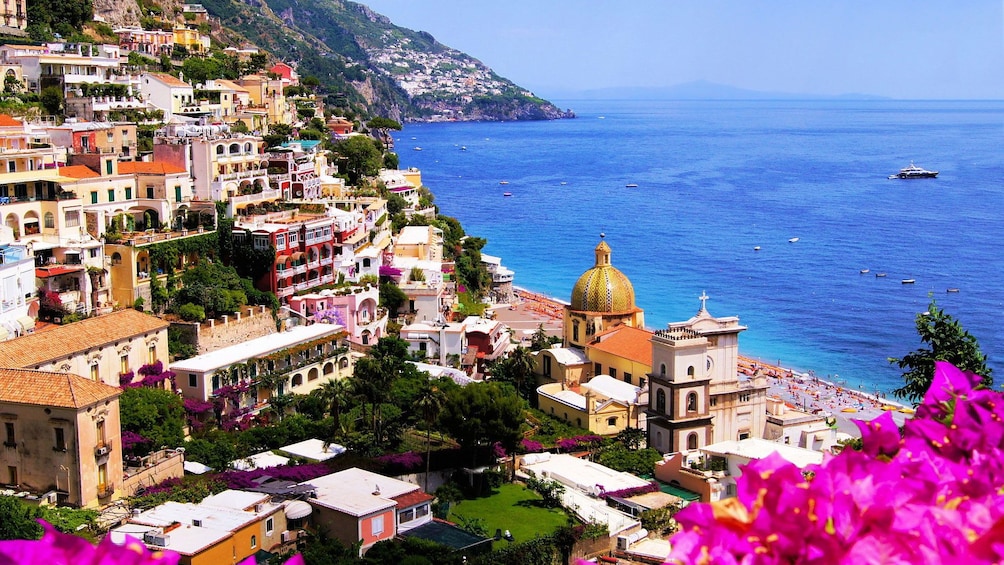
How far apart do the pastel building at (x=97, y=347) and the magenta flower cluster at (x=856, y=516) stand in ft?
83.1

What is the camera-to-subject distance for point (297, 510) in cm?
2506

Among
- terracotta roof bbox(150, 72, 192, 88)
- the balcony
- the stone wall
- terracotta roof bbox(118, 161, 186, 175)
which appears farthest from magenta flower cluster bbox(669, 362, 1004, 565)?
terracotta roof bbox(150, 72, 192, 88)

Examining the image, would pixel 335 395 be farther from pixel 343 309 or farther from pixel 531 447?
pixel 343 309

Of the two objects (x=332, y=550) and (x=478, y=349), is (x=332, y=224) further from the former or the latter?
(x=332, y=550)

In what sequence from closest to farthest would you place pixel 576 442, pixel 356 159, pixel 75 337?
1. pixel 75 337
2. pixel 576 442
3. pixel 356 159

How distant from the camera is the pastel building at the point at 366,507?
82.0ft

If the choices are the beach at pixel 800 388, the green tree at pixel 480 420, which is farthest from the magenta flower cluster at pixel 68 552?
the beach at pixel 800 388

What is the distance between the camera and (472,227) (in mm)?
95750

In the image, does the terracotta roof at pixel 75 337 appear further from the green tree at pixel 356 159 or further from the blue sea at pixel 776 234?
the blue sea at pixel 776 234

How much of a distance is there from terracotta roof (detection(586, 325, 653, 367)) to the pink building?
7.93m

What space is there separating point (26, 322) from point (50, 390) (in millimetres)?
7949

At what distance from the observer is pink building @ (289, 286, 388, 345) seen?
138 feet

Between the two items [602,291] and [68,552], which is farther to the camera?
[602,291]

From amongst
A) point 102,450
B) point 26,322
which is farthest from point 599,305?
point 102,450
